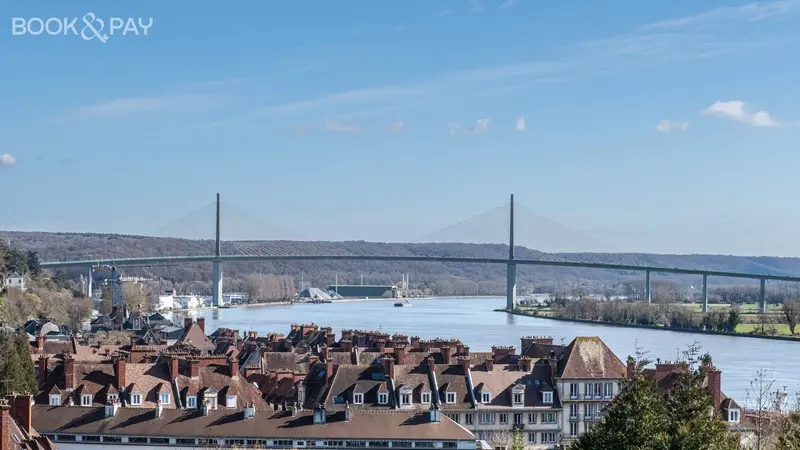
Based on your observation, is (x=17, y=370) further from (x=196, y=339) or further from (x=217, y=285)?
(x=217, y=285)

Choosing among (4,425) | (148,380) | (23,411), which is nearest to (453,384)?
(148,380)

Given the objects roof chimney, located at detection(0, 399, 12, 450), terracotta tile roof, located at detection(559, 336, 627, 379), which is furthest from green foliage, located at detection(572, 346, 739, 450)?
terracotta tile roof, located at detection(559, 336, 627, 379)

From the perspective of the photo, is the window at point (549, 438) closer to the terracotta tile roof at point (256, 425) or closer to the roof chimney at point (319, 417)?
the terracotta tile roof at point (256, 425)

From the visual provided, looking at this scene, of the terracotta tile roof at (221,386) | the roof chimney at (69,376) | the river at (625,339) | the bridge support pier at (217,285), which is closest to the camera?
the terracotta tile roof at (221,386)

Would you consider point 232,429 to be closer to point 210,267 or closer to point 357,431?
point 357,431

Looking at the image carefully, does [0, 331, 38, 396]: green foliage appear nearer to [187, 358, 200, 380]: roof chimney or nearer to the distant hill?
[187, 358, 200, 380]: roof chimney

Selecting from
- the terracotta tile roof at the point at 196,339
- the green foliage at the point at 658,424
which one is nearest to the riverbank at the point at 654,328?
the terracotta tile roof at the point at 196,339
